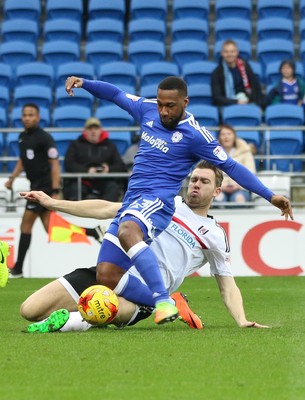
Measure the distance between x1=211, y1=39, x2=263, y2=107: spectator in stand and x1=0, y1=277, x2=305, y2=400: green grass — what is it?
28.0 ft

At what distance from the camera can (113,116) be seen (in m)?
18.3

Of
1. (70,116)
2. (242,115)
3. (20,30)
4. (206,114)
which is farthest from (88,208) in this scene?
(20,30)

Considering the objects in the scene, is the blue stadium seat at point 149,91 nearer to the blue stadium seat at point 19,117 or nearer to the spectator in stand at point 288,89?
the blue stadium seat at point 19,117

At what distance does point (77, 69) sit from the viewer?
19.4 meters

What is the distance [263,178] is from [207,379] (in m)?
9.76

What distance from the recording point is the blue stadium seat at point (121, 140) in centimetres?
1745

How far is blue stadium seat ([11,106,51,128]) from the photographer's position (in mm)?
18312

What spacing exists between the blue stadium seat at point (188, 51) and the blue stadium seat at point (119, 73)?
112 centimetres

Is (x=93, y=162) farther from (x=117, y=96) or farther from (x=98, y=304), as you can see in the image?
(x=98, y=304)

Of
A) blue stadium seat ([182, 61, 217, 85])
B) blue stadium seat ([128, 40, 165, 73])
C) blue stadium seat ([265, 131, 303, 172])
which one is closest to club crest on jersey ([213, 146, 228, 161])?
blue stadium seat ([265, 131, 303, 172])

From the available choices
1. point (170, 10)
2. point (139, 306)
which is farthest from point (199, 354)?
point (170, 10)

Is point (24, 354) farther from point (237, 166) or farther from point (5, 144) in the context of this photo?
point (5, 144)

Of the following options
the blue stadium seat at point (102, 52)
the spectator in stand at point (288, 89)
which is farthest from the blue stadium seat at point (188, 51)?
the spectator in stand at point (288, 89)

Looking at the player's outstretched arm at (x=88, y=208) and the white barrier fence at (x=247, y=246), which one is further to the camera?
the white barrier fence at (x=247, y=246)
